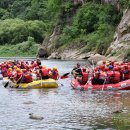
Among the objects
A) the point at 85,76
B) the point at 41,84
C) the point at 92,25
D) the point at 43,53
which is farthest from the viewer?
the point at 43,53

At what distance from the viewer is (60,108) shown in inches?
874

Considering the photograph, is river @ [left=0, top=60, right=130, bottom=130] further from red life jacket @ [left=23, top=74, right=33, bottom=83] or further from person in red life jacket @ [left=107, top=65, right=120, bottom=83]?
person in red life jacket @ [left=107, top=65, right=120, bottom=83]

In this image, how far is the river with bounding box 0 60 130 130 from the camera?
1852 cm

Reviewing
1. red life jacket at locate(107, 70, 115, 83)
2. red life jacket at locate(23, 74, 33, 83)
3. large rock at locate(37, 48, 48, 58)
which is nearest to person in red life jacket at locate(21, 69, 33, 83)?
red life jacket at locate(23, 74, 33, 83)

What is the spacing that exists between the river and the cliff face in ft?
76.4

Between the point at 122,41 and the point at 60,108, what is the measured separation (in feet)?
116

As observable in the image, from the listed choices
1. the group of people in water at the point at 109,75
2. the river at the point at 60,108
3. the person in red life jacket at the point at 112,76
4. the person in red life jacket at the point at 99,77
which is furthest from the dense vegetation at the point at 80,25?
the river at the point at 60,108

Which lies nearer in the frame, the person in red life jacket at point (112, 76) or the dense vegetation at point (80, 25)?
the person in red life jacket at point (112, 76)

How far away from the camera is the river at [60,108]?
18516mm

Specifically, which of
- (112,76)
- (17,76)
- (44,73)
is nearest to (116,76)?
(112,76)

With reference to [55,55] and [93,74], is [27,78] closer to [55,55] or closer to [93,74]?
[93,74]

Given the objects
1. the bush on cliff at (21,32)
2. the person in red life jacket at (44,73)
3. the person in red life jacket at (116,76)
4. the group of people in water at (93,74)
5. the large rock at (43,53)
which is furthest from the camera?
the bush on cliff at (21,32)

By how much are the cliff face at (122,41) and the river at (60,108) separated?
76.4 ft

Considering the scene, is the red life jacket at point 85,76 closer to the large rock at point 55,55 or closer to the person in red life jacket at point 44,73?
the person in red life jacket at point 44,73
